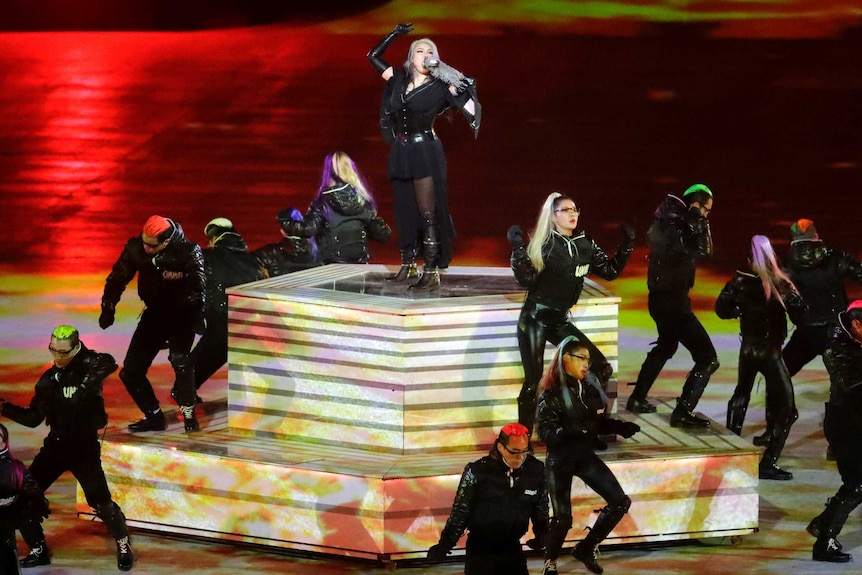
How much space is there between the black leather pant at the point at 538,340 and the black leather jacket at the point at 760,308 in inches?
50.5

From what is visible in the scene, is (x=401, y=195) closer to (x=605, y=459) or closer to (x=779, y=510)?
(x=605, y=459)

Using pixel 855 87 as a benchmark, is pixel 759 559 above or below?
below

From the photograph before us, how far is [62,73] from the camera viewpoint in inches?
733

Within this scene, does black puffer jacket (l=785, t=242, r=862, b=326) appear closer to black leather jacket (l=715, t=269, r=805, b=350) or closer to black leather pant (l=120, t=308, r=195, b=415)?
black leather jacket (l=715, t=269, r=805, b=350)

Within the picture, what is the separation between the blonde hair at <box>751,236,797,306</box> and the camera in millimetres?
8969

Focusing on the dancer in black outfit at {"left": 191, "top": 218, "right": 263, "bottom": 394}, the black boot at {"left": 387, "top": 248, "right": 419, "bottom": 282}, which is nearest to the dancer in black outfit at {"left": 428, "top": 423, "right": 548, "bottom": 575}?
the black boot at {"left": 387, "top": 248, "right": 419, "bottom": 282}

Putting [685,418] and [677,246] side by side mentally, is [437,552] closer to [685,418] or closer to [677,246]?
[685,418]

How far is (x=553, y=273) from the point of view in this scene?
8180 mm

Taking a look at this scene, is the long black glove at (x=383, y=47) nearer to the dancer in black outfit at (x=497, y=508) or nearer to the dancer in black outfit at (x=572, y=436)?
the dancer in black outfit at (x=572, y=436)

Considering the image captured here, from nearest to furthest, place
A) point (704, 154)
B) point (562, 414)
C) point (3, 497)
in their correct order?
1. point (3, 497)
2. point (562, 414)
3. point (704, 154)

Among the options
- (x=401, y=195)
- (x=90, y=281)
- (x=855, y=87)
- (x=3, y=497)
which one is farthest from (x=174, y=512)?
(x=855, y=87)

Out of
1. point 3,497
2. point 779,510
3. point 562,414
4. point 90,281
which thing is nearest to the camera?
point 3,497

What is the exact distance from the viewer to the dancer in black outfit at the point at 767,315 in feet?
29.6

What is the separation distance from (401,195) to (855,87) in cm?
906
